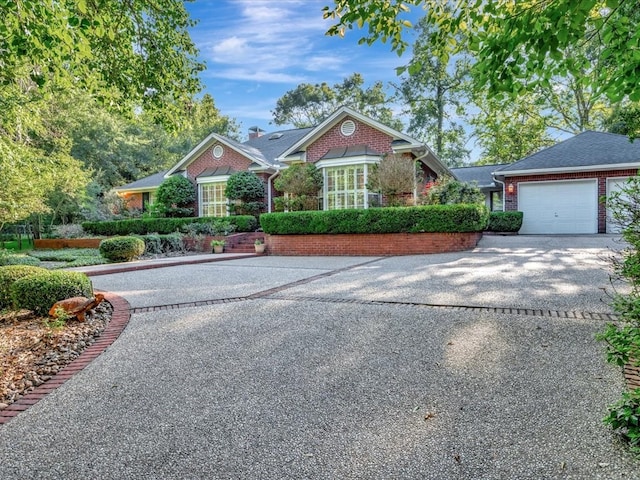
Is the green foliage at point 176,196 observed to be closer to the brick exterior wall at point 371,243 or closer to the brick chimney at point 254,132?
the brick chimney at point 254,132

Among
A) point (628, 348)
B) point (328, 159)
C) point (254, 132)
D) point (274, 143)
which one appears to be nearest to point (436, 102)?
point (254, 132)

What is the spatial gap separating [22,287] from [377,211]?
30.9 ft

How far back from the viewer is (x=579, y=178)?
16469 millimetres

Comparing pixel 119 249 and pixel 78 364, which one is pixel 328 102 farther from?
pixel 78 364

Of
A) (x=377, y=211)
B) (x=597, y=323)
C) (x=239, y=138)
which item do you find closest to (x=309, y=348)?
(x=597, y=323)

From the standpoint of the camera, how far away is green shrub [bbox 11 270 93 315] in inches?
214

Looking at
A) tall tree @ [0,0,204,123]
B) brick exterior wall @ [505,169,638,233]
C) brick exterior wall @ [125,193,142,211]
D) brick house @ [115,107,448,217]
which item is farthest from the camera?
brick exterior wall @ [125,193,142,211]

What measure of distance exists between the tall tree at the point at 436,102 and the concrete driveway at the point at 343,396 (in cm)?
2764

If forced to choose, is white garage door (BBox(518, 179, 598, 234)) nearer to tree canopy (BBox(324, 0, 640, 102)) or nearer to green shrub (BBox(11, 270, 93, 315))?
tree canopy (BBox(324, 0, 640, 102))

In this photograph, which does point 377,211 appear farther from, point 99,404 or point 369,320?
point 99,404

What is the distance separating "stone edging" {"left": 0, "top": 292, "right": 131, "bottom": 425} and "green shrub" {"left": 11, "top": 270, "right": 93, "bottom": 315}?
628mm

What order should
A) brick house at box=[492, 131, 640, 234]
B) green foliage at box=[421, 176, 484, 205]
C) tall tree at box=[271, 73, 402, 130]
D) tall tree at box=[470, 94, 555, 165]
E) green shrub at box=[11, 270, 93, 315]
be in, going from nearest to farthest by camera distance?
green shrub at box=[11, 270, 93, 315] → green foliage at box=[421, 176, 484, 205] → brick house at box=[492, 131, 640, 234] → tall tree at box=[470, 94, 555, 165] → tall tree at box=[271, 73, 402, 130]

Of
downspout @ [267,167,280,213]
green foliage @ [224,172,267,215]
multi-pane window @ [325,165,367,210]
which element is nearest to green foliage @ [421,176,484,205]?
multi-pane window @ [325,165,367,210]

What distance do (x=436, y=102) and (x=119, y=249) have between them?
26445mm
